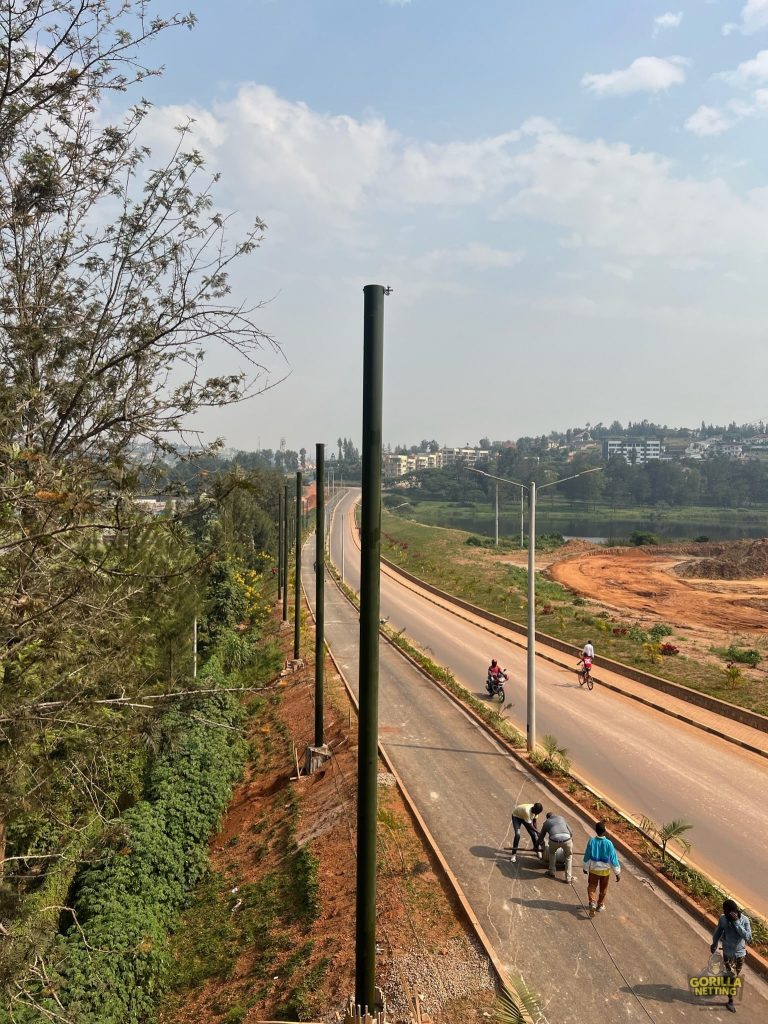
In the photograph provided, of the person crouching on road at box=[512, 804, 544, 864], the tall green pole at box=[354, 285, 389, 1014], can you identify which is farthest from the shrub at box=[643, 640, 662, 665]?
the tall green pole at box=[354, 285, 389, 1014]

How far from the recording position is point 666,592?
1917 inches

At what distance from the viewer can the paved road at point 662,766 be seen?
12.1 meters

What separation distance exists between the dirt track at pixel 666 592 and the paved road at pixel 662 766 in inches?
645

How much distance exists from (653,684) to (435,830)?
13944 millimetres

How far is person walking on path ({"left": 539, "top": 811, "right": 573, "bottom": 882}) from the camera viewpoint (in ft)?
35.6

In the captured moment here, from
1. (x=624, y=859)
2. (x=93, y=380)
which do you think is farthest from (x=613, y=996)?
(x=93, y=380)

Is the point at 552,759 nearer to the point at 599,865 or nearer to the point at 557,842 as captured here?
the point at 557,842

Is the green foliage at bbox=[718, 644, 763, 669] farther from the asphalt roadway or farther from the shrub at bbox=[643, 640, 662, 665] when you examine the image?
the asphalt roadway

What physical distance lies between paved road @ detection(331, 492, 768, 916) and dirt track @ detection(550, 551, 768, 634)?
645 inches

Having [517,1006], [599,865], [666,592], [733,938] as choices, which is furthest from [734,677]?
[666,592]

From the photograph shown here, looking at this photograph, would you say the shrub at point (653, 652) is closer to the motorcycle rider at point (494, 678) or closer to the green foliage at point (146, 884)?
the motorcycle rider at point (494, 678)

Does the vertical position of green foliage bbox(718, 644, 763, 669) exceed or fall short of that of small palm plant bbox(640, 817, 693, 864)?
it falls short

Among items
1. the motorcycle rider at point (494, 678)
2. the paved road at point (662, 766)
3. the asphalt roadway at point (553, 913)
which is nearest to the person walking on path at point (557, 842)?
the asphalt roadway at point (553, 913)

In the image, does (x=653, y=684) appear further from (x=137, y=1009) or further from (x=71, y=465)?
(x=71, y=465)
